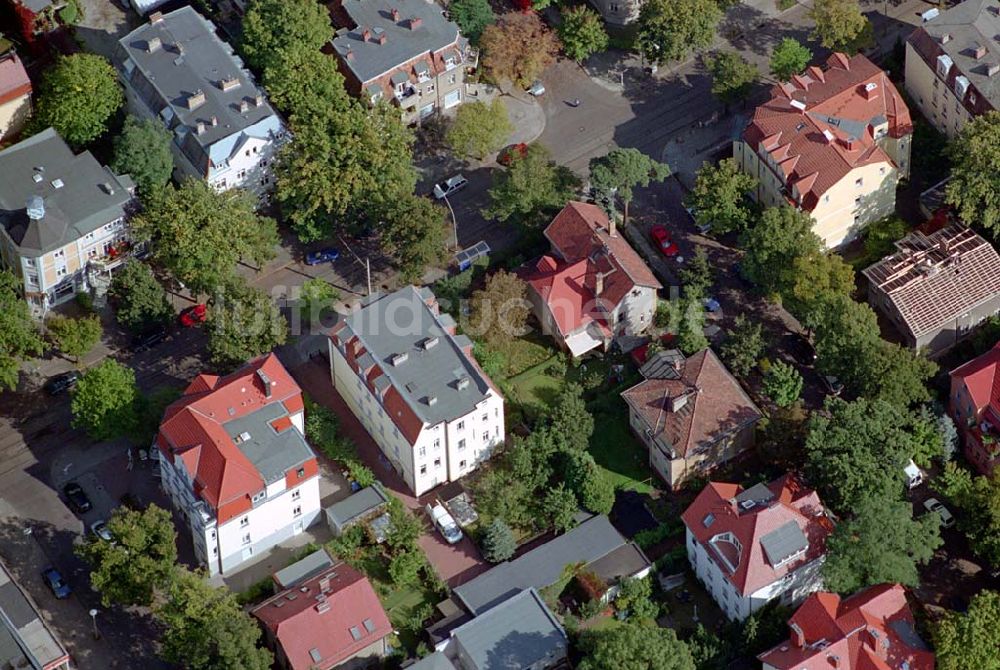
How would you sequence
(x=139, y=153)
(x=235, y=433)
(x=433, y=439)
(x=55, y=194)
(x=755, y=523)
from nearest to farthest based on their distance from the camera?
(x=755, y=523), (x=235, y=433), (x=433, y=439), (x=55, y=194), (x=139, y=153)

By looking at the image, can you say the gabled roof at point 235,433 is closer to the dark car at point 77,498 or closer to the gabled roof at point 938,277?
the dark car at point 77,498

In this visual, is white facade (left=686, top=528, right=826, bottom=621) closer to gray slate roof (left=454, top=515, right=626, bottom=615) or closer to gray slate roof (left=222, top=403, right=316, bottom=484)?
gray slate roof (left=454, top=515, right=626, bottom=615)

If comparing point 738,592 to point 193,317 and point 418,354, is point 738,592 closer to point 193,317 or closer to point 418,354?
point 418,354

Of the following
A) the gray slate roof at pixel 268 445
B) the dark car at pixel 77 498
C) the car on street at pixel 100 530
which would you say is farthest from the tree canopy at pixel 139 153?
the car on street at pixel 100 530

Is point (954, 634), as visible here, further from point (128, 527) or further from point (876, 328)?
point (128, 527)

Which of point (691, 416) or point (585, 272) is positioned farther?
Result: point (585, 272)

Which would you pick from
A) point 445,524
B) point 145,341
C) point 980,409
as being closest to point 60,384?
point 145,341
